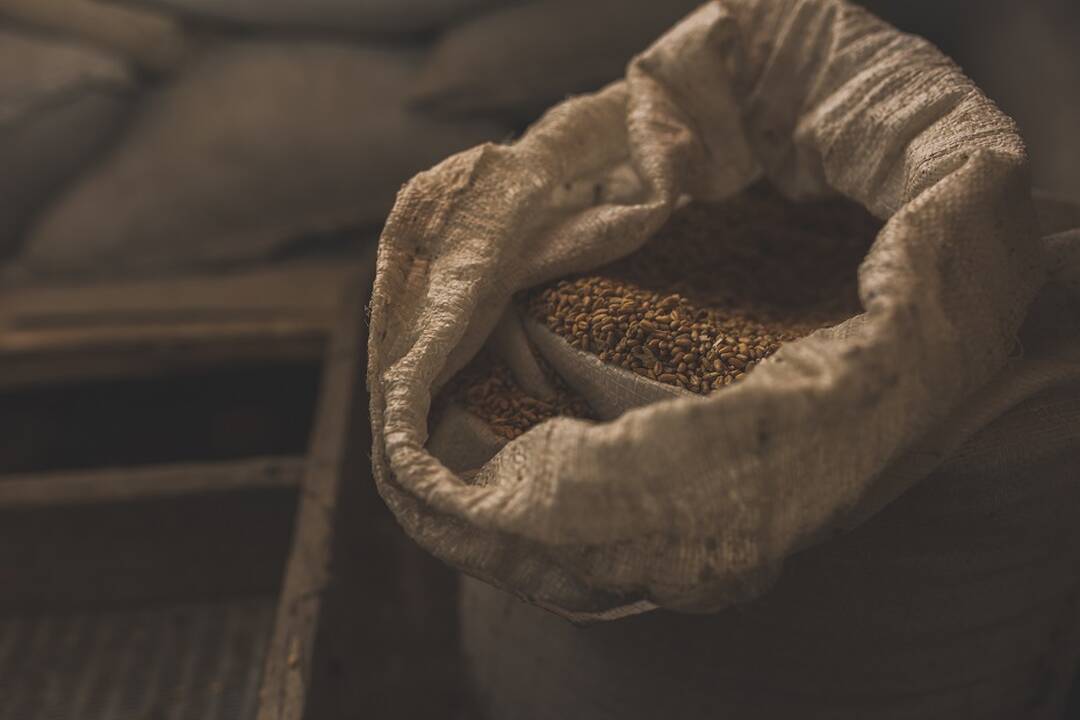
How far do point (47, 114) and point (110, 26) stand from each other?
0.46ft

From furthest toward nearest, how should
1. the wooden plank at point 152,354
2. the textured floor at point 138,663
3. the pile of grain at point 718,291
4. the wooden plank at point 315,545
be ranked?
the wooden plank at point 152,354 → the textured floor at point 138,663 → the wooden plank at point 315,545 → the pile of grain at point 718,291

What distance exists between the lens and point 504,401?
1.77ft

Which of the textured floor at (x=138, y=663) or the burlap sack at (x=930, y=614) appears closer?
the burlap sack at (x=930, y=614)

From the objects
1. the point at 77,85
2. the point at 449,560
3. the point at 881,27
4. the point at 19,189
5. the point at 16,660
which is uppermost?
the point at 881,27

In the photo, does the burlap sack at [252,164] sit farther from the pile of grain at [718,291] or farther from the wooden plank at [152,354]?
the pile of grain at [718,291]

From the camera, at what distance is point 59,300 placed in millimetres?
1158

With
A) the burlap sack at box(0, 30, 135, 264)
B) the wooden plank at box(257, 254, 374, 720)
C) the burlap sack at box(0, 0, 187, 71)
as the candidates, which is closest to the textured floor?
the wooden plank at box(257, 254, 374, 720)

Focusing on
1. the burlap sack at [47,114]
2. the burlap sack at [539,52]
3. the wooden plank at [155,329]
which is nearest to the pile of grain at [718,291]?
the burlap sack at [539,52]

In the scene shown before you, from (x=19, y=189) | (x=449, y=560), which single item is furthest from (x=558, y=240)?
(x=19, y=189)

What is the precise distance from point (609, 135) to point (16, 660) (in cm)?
74

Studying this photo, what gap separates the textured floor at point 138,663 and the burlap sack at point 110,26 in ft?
2.41

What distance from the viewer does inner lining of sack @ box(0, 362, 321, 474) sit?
116 centimetres

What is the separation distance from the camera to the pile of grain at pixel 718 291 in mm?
499

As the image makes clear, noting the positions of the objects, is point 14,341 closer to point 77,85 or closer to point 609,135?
point 77,85
